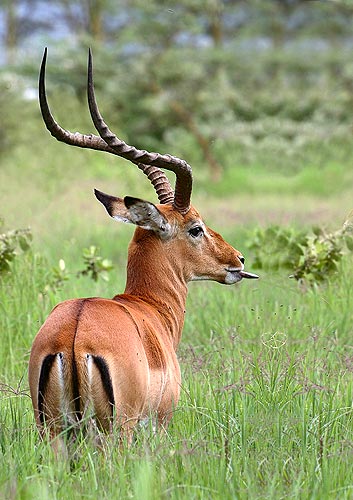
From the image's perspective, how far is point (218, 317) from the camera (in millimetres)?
5508

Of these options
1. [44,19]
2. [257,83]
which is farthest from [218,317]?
[44,19]

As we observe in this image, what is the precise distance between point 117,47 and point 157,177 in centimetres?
1320

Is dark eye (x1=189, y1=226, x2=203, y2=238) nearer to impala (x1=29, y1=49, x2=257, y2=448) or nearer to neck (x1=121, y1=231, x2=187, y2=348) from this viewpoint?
impala (x1=29, y1=49, x2=257, y2=448)

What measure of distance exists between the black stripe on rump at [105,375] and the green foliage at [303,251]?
9.57ft

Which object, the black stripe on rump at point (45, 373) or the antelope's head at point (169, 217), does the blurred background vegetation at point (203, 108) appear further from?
the black stripe on rump at point (45, 373)

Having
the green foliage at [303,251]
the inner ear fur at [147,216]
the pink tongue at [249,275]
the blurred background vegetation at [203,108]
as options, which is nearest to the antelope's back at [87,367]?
the inner ear fur at [147,216]

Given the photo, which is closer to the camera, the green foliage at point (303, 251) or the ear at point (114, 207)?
the ear at point (114, 207)

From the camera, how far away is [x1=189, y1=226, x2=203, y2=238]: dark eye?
13.5ft

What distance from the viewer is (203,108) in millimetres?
16906

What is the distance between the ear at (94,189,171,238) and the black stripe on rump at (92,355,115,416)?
0.91 m

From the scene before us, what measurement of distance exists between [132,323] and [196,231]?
2.82ft

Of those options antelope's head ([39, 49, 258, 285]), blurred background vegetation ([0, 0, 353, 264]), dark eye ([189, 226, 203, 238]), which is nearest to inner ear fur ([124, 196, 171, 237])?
antelope's head ([39, 49, 258, 285])

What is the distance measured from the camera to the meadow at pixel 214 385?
9.53 feet

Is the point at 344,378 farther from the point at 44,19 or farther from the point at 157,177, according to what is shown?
the point at 44,19
